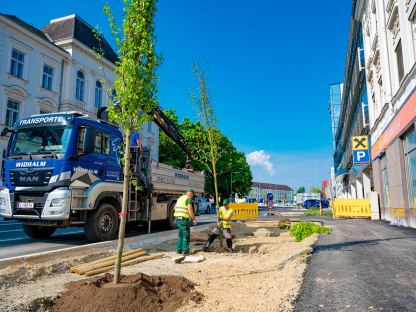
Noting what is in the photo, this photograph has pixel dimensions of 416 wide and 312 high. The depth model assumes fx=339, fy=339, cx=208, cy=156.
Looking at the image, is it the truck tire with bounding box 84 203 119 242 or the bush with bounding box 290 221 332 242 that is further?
the bush with bounding box 290 221 332 242

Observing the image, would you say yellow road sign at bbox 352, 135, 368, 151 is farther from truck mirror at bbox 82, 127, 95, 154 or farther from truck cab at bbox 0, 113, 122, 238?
truck mirror at bbox 82, 127, 95, 154

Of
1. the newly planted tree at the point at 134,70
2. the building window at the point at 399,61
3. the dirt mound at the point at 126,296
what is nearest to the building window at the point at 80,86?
the building window at the point at 399,61

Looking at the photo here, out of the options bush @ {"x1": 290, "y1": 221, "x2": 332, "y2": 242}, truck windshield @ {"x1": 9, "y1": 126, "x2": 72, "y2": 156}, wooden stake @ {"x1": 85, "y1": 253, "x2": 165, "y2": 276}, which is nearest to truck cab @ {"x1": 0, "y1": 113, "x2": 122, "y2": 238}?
truck windshield @ {"x1": 9, "y1": 126, "x2": 72, "y2": 156}

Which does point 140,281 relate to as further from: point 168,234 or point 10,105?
point 10,105

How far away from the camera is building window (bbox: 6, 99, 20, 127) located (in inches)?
920

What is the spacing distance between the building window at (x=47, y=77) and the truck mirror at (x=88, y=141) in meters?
20.1

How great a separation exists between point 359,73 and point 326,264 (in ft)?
73.0

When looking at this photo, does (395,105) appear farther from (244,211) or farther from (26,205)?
(26,205)

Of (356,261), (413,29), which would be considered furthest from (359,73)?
(356,261)

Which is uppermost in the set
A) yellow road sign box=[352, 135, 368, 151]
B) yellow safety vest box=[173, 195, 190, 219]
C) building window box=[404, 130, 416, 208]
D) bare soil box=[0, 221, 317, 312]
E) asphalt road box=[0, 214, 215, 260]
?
yellow road sign box=[352, 135, 368, 151]

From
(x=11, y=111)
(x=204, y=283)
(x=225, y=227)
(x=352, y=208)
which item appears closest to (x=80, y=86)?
(x=11, y=111)

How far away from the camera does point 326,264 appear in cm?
576

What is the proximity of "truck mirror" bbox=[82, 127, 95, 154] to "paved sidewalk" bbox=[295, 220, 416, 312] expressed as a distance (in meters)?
6.16

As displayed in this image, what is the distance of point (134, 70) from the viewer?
4.92m
